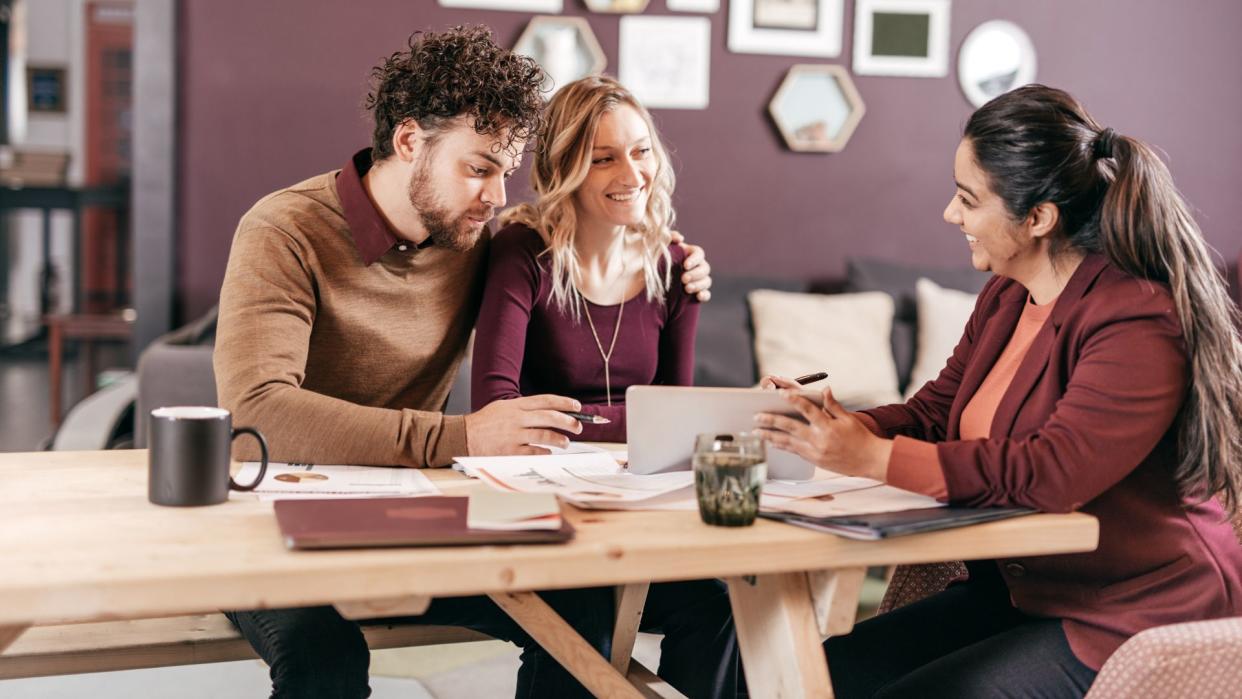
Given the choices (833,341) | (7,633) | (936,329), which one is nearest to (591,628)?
(7,633)

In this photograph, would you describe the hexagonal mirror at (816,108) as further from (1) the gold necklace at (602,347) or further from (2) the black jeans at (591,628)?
(2) the black jeans at (591,628)

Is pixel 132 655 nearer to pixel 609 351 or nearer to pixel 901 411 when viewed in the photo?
pixel 609 351

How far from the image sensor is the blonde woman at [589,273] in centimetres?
209

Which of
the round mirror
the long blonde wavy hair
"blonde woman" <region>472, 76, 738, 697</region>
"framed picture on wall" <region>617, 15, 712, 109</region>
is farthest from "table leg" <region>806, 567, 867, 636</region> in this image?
the round mirror

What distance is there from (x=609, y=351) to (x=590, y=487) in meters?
0.83

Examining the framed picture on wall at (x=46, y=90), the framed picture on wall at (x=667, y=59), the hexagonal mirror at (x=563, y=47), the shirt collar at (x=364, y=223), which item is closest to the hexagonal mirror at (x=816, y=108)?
the framed picture on wall at (x=667, y=59)

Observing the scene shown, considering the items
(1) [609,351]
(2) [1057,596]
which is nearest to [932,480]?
(2) [1057,596]

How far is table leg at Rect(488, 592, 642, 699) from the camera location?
150 cm

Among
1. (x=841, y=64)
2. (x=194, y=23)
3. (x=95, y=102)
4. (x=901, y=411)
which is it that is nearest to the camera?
(x=901, y=411)

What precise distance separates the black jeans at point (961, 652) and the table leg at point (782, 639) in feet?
0.81

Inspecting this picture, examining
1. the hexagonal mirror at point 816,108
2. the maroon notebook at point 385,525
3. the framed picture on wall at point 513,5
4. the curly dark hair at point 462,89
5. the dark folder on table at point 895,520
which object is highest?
the framed picture on wall at point 513,5

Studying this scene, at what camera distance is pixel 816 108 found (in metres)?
4.35

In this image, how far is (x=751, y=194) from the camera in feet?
14.3

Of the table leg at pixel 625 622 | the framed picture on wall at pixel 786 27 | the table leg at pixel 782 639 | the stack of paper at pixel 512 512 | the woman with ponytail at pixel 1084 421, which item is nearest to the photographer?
the stack of paper at pixel 512 512
